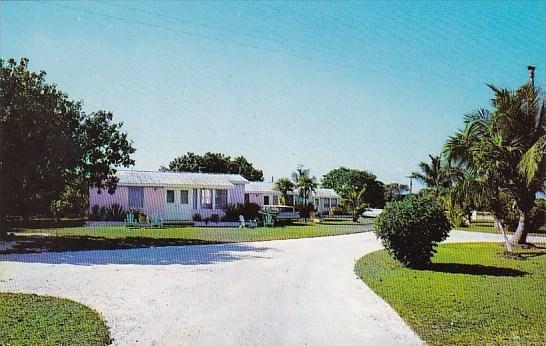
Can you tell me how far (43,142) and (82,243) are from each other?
152 inches

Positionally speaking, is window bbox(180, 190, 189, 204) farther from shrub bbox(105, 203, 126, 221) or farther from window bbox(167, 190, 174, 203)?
shrub bbox(105, 203, 126, 221)

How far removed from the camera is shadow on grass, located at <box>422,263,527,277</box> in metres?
12.4

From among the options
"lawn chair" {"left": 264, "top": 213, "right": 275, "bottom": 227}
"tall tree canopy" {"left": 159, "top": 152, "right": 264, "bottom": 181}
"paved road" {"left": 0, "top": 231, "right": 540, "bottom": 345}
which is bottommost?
"paved road" {"left": 0, "top": 231, "right": 540, "bottom": 345}

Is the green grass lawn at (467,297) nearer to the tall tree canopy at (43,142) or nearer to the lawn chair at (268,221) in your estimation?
the tall tree canopy at (43,142)

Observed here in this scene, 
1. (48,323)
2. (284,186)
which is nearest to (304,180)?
(284,186)

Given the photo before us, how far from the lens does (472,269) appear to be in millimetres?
13117

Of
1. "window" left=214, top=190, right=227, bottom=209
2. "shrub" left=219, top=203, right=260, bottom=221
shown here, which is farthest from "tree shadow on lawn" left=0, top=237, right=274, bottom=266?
"window" left=214, top=190, right=227, bottom=209

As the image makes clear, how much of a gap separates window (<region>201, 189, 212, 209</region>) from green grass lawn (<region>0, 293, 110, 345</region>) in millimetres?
27365

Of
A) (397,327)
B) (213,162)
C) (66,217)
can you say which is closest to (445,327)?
(397,327)

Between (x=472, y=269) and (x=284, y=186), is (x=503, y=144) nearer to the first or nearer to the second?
(x=472, y=269)

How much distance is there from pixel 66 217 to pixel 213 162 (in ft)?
119

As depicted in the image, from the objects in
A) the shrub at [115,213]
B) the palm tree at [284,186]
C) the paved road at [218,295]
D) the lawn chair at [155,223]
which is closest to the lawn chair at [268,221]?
the lawn chair at [155,223]

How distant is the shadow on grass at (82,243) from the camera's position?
16.0 metres

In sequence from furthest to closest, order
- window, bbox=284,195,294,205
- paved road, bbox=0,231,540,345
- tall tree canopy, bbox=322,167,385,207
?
1. window, bbox=284,195,294,205
2. tall tree canopy, bbox=322,167,385,207
3. paved road, bbox=0,231,540,345
